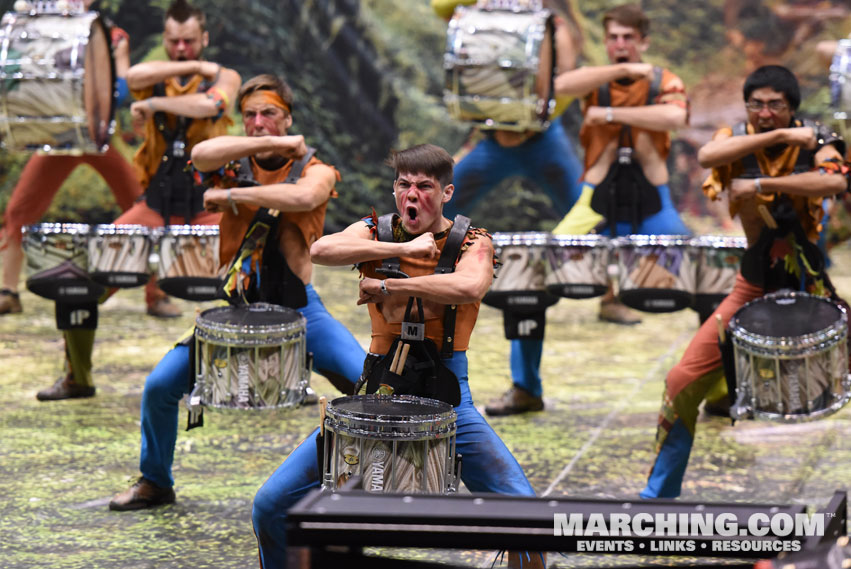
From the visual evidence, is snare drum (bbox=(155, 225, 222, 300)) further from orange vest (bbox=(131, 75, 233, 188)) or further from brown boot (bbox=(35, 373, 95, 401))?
brown boot (bbox=(35, 373, 95, 401))

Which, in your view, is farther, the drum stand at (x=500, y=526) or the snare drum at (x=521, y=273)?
the snare drum at (x=521, y=273)

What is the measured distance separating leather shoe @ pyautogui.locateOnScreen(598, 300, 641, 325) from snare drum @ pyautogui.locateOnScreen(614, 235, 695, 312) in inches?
121

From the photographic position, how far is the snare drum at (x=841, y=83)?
20.8ft

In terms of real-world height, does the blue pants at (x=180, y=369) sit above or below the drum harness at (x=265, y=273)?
below

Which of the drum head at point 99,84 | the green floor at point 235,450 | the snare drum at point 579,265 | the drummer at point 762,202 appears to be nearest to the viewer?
the green floor at point 235,450

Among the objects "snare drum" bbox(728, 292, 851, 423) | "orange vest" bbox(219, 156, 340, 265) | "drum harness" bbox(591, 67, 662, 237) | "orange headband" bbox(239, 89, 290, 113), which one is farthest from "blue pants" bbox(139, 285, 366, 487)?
"drum harness" bbox(591, 67, 662, 237)

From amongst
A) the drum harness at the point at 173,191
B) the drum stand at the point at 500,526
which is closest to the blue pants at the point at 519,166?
the drum harness at the point at 173,191

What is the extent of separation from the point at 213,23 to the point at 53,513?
24.7 feet

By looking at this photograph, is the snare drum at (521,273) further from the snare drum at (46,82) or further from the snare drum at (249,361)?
the snare drum at (46,82)

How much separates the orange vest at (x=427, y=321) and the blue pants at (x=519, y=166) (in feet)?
11.2

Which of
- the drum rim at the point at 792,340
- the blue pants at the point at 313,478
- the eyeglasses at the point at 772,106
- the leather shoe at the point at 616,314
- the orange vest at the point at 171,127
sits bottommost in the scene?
the leather shoe at the point at 616,314

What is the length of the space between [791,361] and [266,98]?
2363 millimetres

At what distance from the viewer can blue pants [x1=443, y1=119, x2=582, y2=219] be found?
295 inches

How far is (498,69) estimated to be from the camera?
7109 mm
